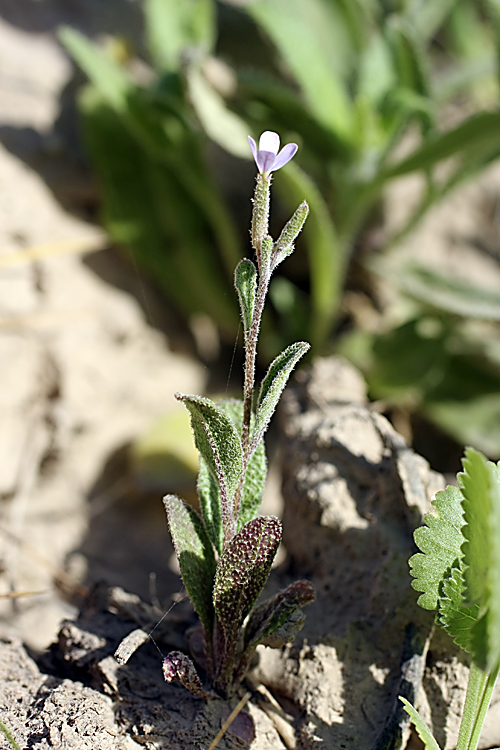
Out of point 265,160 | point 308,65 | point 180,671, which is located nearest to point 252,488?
point 180,671

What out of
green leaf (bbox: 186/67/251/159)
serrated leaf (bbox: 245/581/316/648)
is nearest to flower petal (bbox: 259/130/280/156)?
serrated leaf (bbox: 245/581/316/648)

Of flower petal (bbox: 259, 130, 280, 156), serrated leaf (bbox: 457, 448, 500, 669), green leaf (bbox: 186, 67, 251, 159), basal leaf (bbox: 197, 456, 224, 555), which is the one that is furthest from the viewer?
green leaf (bbox: 186, 67, 251, 159)

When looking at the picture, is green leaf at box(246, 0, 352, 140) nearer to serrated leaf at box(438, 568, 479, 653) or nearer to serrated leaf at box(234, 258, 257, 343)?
serrated leaf at box(234, 258, 257, 343)

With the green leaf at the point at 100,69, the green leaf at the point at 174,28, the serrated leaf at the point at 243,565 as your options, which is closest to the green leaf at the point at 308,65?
the green leaf at the point at 174,28

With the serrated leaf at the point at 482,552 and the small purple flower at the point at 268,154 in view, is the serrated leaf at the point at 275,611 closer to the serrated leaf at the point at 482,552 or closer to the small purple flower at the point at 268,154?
the serrated leaf at the point at 482,552

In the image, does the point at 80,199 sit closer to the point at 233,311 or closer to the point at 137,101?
the point at 137,101
